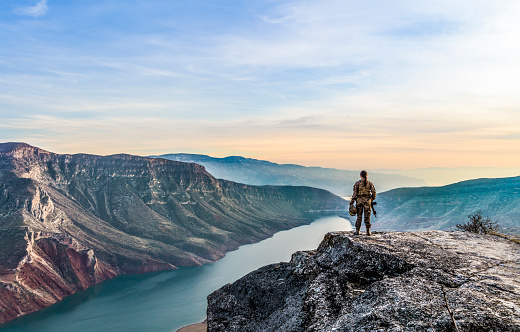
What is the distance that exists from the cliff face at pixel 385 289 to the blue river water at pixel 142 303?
245 ft

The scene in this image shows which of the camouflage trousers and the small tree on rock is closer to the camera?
the camouflage trousers

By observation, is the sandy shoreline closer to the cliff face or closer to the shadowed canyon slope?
the shadowed canyon slope

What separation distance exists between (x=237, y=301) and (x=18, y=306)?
106m

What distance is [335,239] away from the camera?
15.5 meters

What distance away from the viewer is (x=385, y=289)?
441 inches

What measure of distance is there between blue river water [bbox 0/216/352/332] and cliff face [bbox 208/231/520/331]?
7478cm

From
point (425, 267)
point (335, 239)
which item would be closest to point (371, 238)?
point (335, 239)

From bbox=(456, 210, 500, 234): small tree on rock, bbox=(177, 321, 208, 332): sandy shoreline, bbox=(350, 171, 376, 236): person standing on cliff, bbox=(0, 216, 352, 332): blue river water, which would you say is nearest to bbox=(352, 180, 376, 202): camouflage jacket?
bbox=(350, 171, 376, 236): person standing on cliff

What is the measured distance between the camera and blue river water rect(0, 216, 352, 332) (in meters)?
84.7

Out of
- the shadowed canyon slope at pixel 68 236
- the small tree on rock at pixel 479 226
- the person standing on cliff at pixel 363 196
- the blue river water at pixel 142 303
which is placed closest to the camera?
the person standing on cliff at pixel 363 196

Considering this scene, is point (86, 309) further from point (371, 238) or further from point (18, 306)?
point (371, 238)

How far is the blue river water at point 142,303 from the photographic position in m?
84.7

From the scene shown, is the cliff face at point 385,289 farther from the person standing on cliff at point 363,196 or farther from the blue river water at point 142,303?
the blue river water at point 142,303

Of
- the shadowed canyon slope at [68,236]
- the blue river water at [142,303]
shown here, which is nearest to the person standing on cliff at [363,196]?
the blue river water at [142,303]
